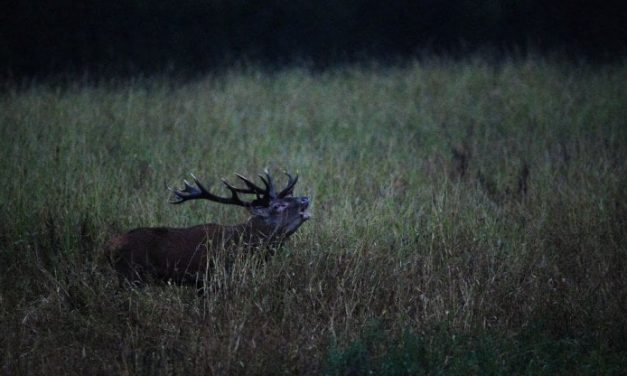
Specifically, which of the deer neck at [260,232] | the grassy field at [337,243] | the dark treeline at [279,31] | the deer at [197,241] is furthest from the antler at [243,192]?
the dark treeline at [279,31]

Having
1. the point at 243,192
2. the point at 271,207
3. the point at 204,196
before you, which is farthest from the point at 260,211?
the point at 204,196

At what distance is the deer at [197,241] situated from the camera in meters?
5.73

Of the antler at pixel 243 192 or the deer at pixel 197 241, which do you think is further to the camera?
the antler at pixel 243 192

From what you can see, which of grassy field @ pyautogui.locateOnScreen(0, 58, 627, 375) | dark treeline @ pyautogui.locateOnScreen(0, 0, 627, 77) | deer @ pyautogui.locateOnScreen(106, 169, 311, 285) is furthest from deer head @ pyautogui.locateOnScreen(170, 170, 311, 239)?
dark treeline @ pyautogui.locateOnScreen(0, 0, 627, 77)

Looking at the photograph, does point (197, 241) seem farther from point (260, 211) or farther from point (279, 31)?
point (279, 31)

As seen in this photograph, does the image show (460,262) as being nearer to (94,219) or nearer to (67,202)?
(94,219)

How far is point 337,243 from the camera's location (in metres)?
6.29

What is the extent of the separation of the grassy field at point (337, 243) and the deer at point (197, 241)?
132 mm

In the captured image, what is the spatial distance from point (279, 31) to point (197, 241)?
1403cm

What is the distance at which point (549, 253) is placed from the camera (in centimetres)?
660

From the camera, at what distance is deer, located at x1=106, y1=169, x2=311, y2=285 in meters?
5.73

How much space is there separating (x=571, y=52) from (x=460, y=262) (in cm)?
1351

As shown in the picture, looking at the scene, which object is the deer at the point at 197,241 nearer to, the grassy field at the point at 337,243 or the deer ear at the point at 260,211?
the deer ear at the point at 260,211

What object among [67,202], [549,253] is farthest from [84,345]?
[549,253]
